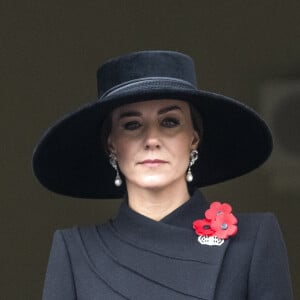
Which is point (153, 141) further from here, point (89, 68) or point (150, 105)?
point (89, 68)

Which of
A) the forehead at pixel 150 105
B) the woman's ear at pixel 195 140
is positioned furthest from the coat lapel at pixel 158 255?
the forehead at pixel 150 105

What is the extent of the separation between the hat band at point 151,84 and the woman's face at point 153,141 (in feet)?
0.13

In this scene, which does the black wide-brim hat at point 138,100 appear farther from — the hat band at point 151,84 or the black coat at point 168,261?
the black coat at point 168,261

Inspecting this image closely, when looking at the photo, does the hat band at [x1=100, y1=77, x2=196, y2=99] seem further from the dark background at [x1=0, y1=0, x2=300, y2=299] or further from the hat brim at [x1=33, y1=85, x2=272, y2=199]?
the dark background at [x1=0, y1=0, x2=300, y2=299]

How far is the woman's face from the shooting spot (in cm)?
234

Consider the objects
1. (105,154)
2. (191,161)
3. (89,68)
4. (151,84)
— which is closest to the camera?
(151,84)

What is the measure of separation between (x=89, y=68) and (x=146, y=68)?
5.02 feet

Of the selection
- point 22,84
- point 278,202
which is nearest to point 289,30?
point 278,202

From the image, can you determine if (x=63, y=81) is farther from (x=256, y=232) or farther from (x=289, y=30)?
(x=256, y=232)

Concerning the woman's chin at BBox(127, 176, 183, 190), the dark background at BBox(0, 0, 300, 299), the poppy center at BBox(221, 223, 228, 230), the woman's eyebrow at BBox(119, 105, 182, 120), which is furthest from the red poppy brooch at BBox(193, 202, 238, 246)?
the dark background at BBox(0, 0, 300, 299)

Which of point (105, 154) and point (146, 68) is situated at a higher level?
point (146, 68)

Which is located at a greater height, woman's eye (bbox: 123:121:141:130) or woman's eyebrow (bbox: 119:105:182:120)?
woman's eyebrow (bbox: 119:105:182:120)

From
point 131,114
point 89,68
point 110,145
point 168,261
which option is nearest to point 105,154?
point 110,145

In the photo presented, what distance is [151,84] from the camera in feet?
7.61
